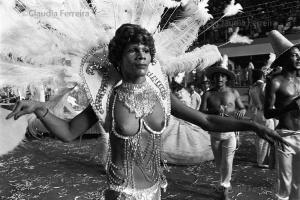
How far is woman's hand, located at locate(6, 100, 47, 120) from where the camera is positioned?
1.95 m

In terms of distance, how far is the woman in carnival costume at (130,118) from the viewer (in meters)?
2.24

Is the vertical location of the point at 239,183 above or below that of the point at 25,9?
below

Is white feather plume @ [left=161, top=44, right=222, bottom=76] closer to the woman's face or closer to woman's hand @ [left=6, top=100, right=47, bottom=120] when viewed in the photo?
the woman's face

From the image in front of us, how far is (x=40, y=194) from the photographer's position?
17.1ft

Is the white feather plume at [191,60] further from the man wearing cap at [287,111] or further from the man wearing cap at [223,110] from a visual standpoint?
the man wearing cap at [223,110]

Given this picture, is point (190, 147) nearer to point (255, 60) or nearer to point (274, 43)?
point (274, 43)

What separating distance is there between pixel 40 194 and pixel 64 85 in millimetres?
2858

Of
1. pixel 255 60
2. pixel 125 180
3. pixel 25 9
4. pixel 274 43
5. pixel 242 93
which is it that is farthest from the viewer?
pixel 255 60

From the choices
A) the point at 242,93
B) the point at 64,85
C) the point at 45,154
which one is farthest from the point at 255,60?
the point at 64,85

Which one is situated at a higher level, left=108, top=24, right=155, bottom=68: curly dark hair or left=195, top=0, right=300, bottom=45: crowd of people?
left=195, top=0, right=300, bottom=45: crowd of people

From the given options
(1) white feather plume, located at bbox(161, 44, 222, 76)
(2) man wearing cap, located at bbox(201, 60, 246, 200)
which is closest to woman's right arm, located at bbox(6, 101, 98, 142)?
(1) white feather plume, located at bbox(161, 44, 222, 76)

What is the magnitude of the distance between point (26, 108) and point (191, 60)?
67.3 inches

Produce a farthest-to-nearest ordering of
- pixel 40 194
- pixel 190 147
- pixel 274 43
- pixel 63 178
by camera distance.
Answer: pixel 190 147
pixel 63 178
pixel 40 194
pixel 274 43

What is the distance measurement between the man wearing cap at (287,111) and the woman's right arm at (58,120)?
2421 mm
